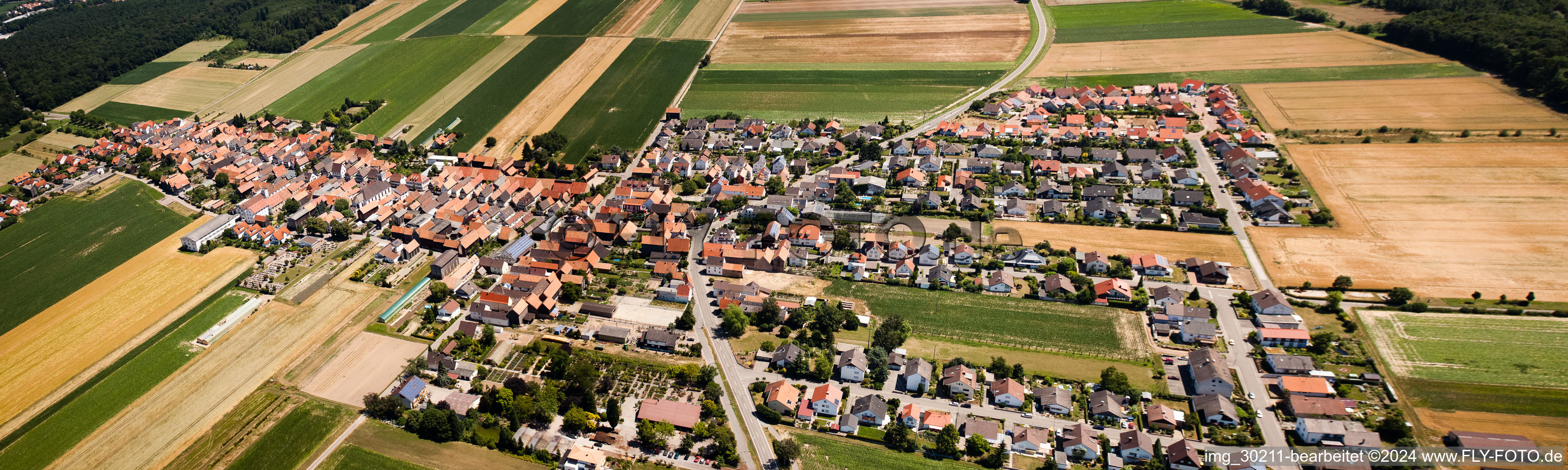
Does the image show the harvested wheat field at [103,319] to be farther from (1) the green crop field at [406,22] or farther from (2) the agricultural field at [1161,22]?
(2) the agricultural field at [1161,22]

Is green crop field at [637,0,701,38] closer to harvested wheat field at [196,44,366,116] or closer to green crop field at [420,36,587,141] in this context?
green crop field at [420,36,587,141]

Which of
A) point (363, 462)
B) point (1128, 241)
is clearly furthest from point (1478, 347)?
point (363, 462)

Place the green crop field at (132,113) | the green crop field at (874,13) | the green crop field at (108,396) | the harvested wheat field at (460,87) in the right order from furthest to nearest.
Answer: the green crop field at (874,13) → the green crop field at (132,113) → the harvested wheat field at (460,87) → the green crop field at (108,396)

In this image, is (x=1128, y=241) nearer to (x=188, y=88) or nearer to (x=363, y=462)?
(x=363, y=462)

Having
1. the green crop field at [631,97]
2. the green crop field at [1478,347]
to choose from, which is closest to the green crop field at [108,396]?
the green crop field at [631,97]

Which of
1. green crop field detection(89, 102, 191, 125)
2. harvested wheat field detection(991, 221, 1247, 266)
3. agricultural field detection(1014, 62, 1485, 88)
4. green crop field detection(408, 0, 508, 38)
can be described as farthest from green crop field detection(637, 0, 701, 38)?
harvested wheat field detection(991, 221, 1247, 266)

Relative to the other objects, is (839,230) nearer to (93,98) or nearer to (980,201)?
(980,201)
